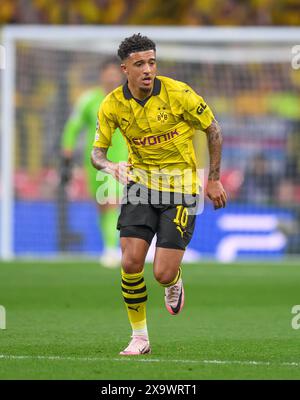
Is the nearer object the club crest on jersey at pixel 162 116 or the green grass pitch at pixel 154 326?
the green grass pitch at pixel 154 326

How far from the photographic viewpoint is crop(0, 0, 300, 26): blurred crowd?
2520 centimetres

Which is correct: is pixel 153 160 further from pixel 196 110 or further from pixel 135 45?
pixel 135 45

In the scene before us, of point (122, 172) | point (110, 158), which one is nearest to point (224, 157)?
point (110, 158)

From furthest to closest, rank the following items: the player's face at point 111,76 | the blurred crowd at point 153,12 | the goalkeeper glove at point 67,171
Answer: the blurred crowd at point 153,12
the goalkeeper glove at point 67,171
the player's face at point 111,76

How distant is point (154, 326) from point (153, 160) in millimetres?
2055

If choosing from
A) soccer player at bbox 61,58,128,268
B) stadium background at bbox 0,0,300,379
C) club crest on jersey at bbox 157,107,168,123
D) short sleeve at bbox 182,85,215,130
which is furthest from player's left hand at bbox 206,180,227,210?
stadium background at bbox 0,0,300,379

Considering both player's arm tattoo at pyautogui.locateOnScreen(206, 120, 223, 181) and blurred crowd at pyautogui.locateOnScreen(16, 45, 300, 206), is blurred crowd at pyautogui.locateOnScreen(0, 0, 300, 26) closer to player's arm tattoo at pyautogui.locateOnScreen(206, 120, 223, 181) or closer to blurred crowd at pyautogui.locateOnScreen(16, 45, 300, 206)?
blurred crowd at pyautogui.locateOnScreen(16, 45, 300, 206)

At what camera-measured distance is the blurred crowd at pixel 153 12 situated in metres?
25.2

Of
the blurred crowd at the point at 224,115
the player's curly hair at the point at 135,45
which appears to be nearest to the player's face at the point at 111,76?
the blurred crowd at the point at 224,115

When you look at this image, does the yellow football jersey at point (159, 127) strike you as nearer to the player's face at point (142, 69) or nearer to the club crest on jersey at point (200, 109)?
the club crest on jersey at point (200, 109)

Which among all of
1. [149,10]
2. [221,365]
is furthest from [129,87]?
[149,10]

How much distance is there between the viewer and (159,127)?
27.5 feet
